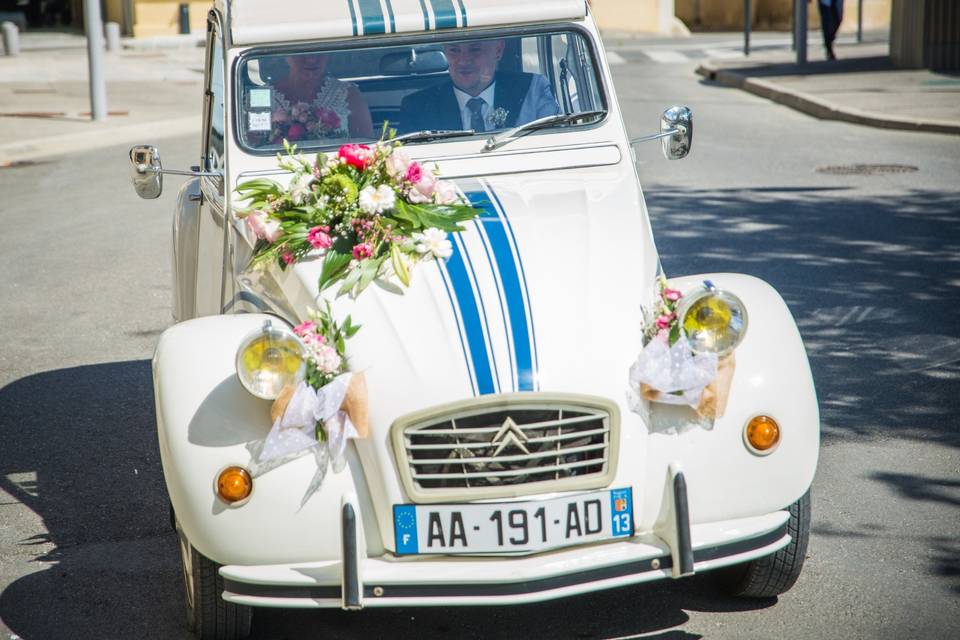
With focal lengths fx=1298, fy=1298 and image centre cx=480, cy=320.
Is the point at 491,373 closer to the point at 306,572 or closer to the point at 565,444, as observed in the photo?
the point at 565,444

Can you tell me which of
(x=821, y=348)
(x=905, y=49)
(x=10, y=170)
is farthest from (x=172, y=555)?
(x=905, y=49)

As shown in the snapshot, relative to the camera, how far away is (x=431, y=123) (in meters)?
5.21

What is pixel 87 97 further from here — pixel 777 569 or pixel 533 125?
pixel 777 569

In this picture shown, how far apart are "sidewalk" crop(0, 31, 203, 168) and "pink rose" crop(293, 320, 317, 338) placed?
12354 mm

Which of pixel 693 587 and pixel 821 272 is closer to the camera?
pixel 693 587

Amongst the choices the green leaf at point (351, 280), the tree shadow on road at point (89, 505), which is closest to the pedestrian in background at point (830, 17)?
the tree shadow on road at point (89, 505)

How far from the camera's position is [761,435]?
3.84m

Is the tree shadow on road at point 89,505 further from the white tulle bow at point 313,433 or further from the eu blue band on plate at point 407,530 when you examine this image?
the eu blue band on plate at point 407,530

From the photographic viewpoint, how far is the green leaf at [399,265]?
13.5 ft

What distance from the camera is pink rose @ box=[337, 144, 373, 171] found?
181 inches

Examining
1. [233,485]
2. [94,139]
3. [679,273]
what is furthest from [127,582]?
[94,139]

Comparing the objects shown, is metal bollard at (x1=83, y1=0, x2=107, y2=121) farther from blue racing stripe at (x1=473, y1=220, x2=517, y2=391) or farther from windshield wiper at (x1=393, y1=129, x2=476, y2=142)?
blue racing stripe at (x1=473, y1=220, x2=517, y2=391)

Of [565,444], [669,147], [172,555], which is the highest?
[669,147]

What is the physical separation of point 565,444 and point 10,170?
12487mm
